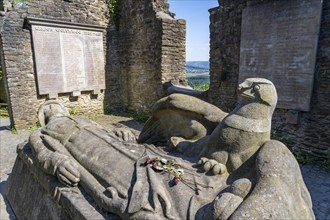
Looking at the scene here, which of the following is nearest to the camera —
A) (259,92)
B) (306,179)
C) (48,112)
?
(259,92)

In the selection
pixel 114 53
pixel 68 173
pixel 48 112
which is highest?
pixel 114 53

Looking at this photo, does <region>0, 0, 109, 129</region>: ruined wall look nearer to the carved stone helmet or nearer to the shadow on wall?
the shadow on wall

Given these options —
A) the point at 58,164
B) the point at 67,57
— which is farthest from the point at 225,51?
the point at 58,164

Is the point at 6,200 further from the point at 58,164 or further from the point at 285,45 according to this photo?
the point at 285,45

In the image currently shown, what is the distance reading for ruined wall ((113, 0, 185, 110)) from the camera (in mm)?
8039

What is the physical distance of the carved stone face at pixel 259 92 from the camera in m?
1.85

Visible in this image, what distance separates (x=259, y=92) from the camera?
Result: 1.86 m

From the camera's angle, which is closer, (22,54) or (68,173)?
(68,173)

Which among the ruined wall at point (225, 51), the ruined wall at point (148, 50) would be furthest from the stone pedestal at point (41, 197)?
the ruined wall at point (148, 50)

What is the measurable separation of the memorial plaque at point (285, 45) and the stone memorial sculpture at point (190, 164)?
11.1 feet

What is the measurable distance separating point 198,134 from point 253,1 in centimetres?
438

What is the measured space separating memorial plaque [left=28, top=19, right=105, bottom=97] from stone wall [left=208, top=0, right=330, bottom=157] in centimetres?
432

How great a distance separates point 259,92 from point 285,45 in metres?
3.80

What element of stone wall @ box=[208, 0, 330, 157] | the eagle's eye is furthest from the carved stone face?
stone wall @ box=[208, 0, 330, 157]
